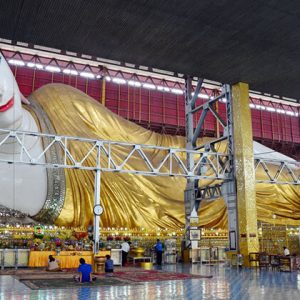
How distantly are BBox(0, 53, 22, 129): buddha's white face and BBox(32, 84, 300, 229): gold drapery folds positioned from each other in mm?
1979

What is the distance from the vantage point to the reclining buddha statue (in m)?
12.9

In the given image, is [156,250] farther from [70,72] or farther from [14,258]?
[70,72]

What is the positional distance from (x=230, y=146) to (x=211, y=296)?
7081mm

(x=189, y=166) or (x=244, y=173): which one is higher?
(x=189, y=166)

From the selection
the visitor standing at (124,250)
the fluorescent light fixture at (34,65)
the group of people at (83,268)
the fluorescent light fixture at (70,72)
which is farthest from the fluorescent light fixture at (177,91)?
the group of people at (83,268)

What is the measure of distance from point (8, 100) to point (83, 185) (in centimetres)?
345

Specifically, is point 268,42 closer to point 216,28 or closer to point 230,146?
point 216,28

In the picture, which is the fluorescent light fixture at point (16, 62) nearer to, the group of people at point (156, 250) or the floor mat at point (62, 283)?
the group of people at point (156, 250)

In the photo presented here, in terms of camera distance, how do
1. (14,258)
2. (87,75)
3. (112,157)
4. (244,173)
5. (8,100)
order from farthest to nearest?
(87,75) < (112,157) < (244,173) < (8,100) < (14,258)

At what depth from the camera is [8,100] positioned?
1191 cm

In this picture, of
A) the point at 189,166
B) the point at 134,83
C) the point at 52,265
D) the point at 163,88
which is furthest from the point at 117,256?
the point at 163,88

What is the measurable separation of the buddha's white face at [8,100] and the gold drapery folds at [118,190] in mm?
1979

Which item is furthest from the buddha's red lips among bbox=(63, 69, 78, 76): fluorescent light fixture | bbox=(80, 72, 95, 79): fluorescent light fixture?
bbox=(80, 72, 95, 79): fluorescent light fixture

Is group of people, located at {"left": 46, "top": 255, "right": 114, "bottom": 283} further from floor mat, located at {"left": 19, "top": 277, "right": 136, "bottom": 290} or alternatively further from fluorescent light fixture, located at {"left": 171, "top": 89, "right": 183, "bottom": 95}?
fluorescent light fixture, located at {"left": 171, "top": 89, "right": 183, "bottom": 95}
